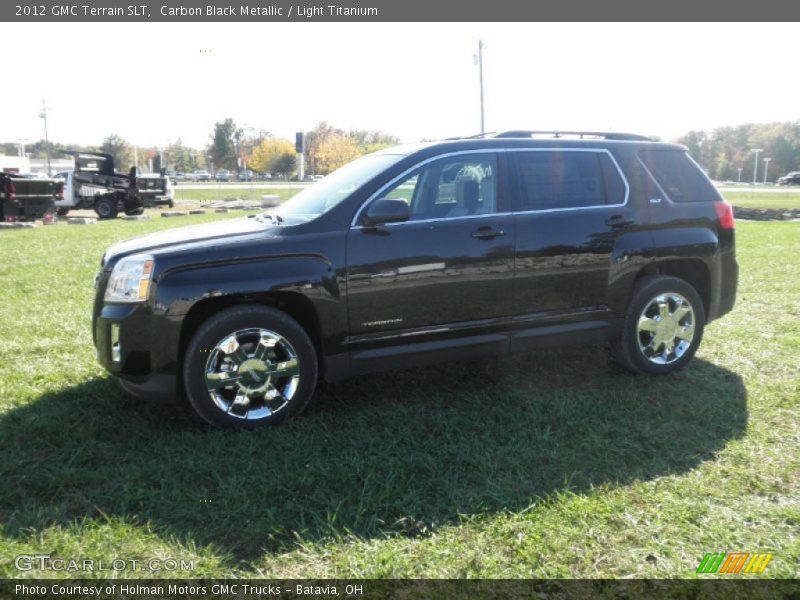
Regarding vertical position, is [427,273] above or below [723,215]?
below

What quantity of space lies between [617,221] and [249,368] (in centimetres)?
286

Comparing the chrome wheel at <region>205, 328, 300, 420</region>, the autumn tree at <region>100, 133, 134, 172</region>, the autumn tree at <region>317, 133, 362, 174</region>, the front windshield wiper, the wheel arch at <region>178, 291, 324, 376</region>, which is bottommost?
the chrome wheel at <region>205, 328, 300, 420</region>

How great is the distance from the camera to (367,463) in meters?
3.54

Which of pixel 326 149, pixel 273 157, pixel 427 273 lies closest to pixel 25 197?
pixel 427 273

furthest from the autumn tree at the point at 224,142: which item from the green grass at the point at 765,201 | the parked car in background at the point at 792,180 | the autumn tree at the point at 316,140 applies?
the parked car in background at the point at 792,180

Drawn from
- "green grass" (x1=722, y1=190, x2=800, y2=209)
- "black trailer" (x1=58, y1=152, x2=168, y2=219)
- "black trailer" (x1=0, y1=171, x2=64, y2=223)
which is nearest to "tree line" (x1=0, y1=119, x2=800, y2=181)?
"green grass" (x1=722, y1=190, x2=800, y2=209)

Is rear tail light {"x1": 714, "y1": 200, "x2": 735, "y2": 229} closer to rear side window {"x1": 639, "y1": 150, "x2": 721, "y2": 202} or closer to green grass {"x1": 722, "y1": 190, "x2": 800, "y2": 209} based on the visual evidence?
rear side window {"x1": 639, "y1": 150, "x2": 721, "y2": 202}

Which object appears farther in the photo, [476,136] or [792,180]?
[792,180]

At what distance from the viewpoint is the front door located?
13.5 ft

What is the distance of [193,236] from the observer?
13.7 ft

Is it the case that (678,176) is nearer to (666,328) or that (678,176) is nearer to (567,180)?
(567,180)

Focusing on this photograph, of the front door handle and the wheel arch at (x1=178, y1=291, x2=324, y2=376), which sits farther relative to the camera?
the front door handle

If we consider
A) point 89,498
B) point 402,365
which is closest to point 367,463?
point 402,365

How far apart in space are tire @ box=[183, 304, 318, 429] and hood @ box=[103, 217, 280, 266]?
1.55 ft
